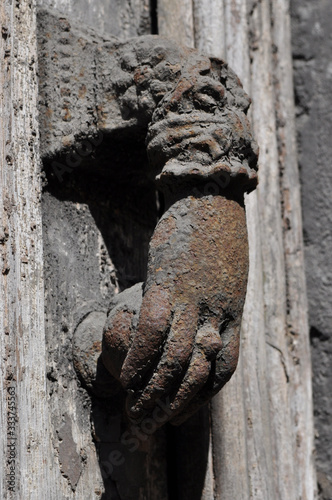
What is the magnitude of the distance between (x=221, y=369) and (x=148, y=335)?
112mm

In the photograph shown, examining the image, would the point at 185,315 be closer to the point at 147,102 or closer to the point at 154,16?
the point at 147,102

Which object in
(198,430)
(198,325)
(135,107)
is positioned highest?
(135,107)

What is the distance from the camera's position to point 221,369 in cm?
94

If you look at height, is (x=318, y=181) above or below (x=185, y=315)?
above

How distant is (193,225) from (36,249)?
0.67 ft

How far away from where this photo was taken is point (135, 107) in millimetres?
998

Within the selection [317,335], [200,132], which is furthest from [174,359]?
[317,335]

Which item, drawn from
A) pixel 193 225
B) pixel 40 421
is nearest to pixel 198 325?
pixel 193 225

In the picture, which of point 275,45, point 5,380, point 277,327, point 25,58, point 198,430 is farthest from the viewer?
point 275,45

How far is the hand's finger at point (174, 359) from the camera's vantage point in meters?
0.88

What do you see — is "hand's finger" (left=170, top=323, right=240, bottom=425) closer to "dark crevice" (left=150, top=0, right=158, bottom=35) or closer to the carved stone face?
the carved stone face

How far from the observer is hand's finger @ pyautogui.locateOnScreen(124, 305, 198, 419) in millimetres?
885

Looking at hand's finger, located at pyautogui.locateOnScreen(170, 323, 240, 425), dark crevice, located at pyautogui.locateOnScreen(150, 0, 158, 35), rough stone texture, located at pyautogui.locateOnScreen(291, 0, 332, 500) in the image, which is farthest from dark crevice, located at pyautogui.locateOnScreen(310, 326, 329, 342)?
dark crevice, located at pyautogui.locateOnScreen(150, 0, 158, 35)

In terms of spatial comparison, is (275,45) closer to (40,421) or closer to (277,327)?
(277,327)
